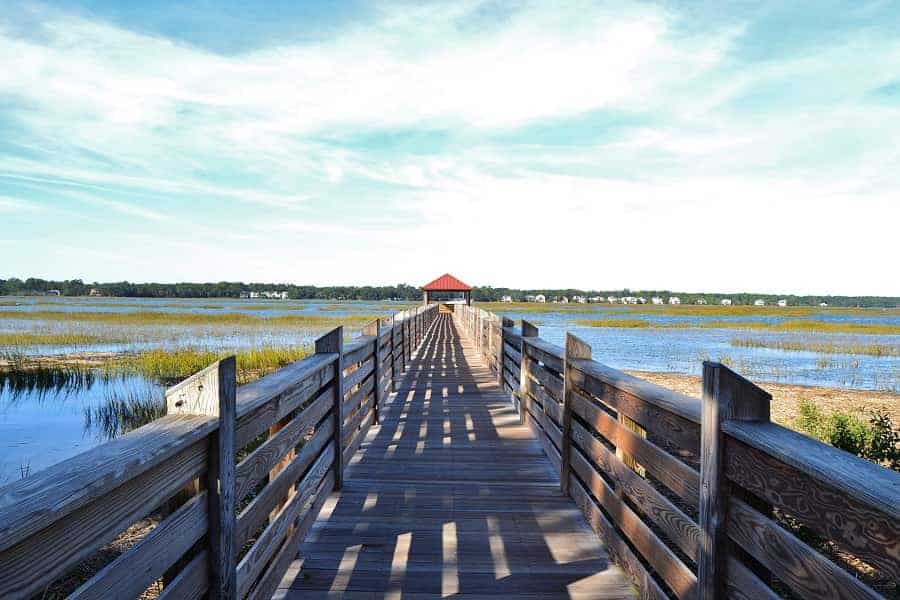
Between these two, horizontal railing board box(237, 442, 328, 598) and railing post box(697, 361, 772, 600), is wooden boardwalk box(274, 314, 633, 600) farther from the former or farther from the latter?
railing post box(697, 361, 772, 600)

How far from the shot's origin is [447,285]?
162ft

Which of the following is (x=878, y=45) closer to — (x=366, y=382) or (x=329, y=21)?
(x=329, y=21)

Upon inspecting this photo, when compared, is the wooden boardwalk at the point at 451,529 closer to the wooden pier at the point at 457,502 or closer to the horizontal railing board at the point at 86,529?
the wooden pier at the point at 457,502

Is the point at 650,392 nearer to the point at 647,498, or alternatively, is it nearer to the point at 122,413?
the point at 647,498

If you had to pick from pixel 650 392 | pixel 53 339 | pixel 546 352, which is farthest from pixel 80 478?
pixel 53 339

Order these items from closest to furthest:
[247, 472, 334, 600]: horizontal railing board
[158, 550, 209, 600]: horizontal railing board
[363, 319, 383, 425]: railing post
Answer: [158, 550, 209, 600]: horizontal railing board, [247, 472, 334, 600]: horizontal railing board, [363, 319, 383, 425]: railing post

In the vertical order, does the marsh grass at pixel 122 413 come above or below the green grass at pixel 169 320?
below

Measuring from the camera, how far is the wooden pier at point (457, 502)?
130cm

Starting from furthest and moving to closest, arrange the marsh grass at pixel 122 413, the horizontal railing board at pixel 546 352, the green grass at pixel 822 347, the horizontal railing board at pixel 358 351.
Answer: the green grass at pixel 822 347, the marsh grass at pixel 122 413, the horizontal railing board at pixel 358 351, the horizontal railing board at pixel 546 352

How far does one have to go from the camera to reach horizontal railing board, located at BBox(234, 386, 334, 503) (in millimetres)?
2314

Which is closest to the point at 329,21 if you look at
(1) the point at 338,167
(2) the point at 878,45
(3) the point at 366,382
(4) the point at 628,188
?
(3) the point at 366,382

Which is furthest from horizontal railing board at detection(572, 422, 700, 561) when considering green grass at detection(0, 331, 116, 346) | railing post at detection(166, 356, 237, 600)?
green grass at detection(0, 331, 116, 346)

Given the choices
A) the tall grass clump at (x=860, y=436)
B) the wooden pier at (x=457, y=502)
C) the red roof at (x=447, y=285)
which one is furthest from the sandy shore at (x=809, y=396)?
the red roof at (x=447, y=285)

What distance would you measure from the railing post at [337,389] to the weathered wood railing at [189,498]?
34 cm
